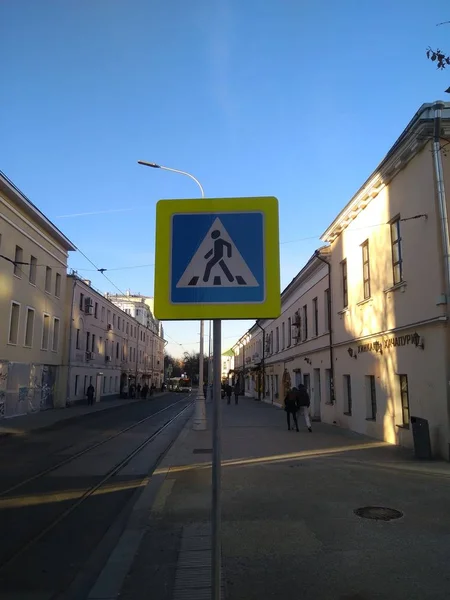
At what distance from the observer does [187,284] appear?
2967mm

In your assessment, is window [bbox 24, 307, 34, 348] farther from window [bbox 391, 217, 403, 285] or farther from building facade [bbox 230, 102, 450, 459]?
window [bbox 391, 217, 403, 285]

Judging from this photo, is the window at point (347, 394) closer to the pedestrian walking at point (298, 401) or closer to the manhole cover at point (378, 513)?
the pedestrian walking at point (298, 401)

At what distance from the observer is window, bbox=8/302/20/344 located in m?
25.5

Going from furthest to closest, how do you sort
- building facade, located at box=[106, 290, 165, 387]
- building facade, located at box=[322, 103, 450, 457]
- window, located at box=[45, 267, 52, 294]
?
building facade, located at box=[106, 290, 165, 387] → window, located at box=[45, 267, 52, 294] → building facade, located at box=[322, 103, 450, 457]

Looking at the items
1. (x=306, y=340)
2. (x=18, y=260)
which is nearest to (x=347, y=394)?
(x=306, y=340)

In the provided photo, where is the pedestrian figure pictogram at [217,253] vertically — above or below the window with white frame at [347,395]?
above

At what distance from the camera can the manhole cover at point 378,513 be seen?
19.9ft

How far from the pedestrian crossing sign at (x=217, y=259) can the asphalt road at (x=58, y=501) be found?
125 inches

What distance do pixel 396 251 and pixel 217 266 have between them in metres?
11.8

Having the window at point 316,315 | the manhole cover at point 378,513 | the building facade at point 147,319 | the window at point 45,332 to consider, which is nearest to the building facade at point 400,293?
the window at point 316,315

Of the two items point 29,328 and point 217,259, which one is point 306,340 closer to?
point 29,328

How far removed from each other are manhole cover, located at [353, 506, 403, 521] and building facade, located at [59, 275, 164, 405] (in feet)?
101

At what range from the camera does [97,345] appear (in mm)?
43406

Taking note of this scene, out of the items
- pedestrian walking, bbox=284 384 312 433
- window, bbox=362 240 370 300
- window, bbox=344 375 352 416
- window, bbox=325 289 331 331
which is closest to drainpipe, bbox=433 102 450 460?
window, bbox=362 240 370 300
